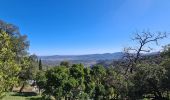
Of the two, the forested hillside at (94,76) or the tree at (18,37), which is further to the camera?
the tree at (18,37)

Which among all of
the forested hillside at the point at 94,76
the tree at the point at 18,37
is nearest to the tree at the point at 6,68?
the forested hillside at the point at 94,76

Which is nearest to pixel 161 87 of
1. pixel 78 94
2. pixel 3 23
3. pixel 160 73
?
pixel 160 73

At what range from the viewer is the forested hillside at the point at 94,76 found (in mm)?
11406

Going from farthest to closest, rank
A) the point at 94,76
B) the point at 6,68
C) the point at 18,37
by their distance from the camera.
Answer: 1. the point at 18,37
2. the point at 94,76
3. the point at 6,68

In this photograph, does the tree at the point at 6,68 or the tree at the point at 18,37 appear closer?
the tree at the point at 6,68

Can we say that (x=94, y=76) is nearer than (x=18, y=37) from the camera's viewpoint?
Yes

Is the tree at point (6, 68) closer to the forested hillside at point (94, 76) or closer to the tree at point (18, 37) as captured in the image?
the forested hillside at point (94, 76)

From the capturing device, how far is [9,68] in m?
11.0

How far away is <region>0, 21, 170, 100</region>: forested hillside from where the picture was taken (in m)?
11.4

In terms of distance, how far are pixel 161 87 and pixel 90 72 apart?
17.1m

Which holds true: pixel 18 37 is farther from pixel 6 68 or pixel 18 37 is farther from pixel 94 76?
pixel 6 68

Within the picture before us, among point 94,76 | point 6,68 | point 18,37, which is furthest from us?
point 18,37

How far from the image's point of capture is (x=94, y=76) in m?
40.6

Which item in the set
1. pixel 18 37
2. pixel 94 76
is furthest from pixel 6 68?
pixel 18 37
